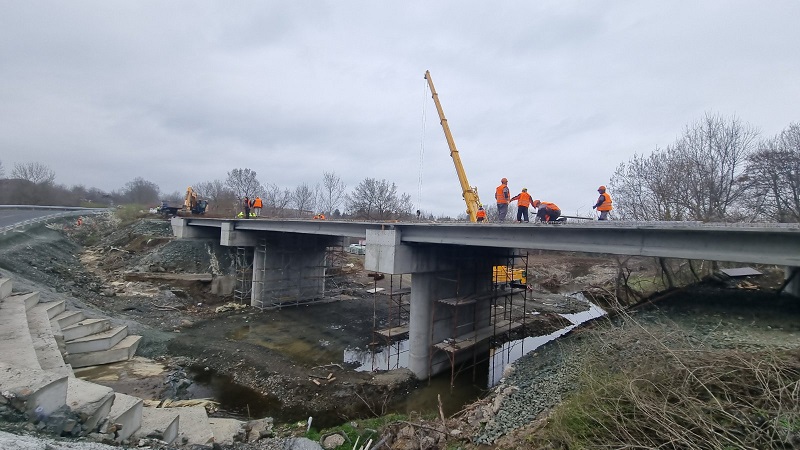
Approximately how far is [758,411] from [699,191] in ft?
74.0

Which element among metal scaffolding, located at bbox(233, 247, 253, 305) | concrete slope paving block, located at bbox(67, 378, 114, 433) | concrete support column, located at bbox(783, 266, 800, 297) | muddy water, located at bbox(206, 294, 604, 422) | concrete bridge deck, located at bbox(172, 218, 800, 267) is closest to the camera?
concrete slope paving block, located at bbox(67, 378, 114, 433)

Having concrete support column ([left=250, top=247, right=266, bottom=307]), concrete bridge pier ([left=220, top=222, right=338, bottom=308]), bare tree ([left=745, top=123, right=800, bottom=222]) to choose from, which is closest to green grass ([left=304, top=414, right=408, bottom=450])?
concrete support column ([left=250, top=247, right=266, bottom=307])

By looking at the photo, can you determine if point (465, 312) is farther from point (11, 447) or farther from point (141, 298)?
point (141, 298)

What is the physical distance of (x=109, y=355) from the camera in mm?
12180

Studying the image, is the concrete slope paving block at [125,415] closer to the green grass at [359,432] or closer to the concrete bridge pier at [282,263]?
the green grass at [359,432]

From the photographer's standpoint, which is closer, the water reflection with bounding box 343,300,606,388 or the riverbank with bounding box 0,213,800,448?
the riverbank with bounding box 0,213,800,448

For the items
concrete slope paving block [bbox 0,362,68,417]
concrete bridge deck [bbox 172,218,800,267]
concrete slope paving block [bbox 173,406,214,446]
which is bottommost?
concrete slope paving block [bbox 173,406,214,446]

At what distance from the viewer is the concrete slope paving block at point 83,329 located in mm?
11595

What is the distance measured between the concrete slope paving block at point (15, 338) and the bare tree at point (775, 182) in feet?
103

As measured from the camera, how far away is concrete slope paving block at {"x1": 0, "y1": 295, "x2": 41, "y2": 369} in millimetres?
6897

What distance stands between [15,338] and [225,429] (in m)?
5.10

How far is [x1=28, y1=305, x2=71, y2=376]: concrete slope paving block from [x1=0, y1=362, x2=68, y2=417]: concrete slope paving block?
1.88 meters

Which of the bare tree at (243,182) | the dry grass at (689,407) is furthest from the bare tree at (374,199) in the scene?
the dry grass at (689,407)

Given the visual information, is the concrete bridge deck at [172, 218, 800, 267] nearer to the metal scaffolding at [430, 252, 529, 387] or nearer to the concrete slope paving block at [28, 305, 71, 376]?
the metal scaffolding at [430, 252, 529, 387]
